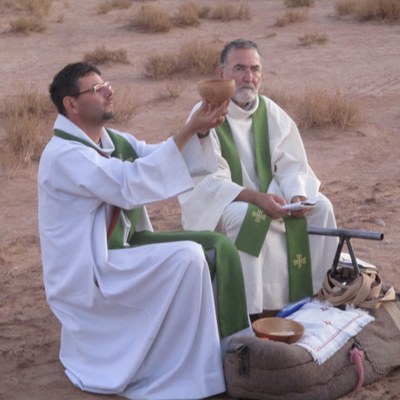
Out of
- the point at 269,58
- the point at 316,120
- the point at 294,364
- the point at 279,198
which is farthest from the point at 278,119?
the point at 269,58

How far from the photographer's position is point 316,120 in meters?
10.7

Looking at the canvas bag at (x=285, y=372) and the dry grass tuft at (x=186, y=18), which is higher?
the canvas bag at (x=285, y=372)

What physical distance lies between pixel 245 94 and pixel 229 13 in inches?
479

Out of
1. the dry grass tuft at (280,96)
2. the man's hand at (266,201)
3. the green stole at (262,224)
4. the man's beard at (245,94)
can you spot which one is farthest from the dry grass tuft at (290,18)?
the man's hand at (266,201)

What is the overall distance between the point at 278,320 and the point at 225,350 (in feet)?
1.12

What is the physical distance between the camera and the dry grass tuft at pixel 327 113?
34.8 ft

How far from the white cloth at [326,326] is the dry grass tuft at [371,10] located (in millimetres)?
12328

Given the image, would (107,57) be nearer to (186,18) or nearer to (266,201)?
(186,18)

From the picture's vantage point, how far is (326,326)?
497 centimetres

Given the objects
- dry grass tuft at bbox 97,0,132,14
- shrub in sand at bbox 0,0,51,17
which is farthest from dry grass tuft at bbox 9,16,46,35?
dry grass tuft at bbox 97,0,132,14

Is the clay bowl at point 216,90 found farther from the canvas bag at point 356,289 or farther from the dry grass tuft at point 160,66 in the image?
the dry grass tuft at point 160,66

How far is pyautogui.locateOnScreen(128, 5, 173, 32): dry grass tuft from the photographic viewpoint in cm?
1672

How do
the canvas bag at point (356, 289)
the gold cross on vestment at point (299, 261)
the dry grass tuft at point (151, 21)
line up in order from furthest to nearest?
the dry grass tuft at point (151, 21)
the gold cross on vestment at point (299, 261)
the canvas bag at point (356, 289)

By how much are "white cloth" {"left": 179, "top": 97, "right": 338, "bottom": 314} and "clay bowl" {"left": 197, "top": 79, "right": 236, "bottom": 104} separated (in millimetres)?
988
